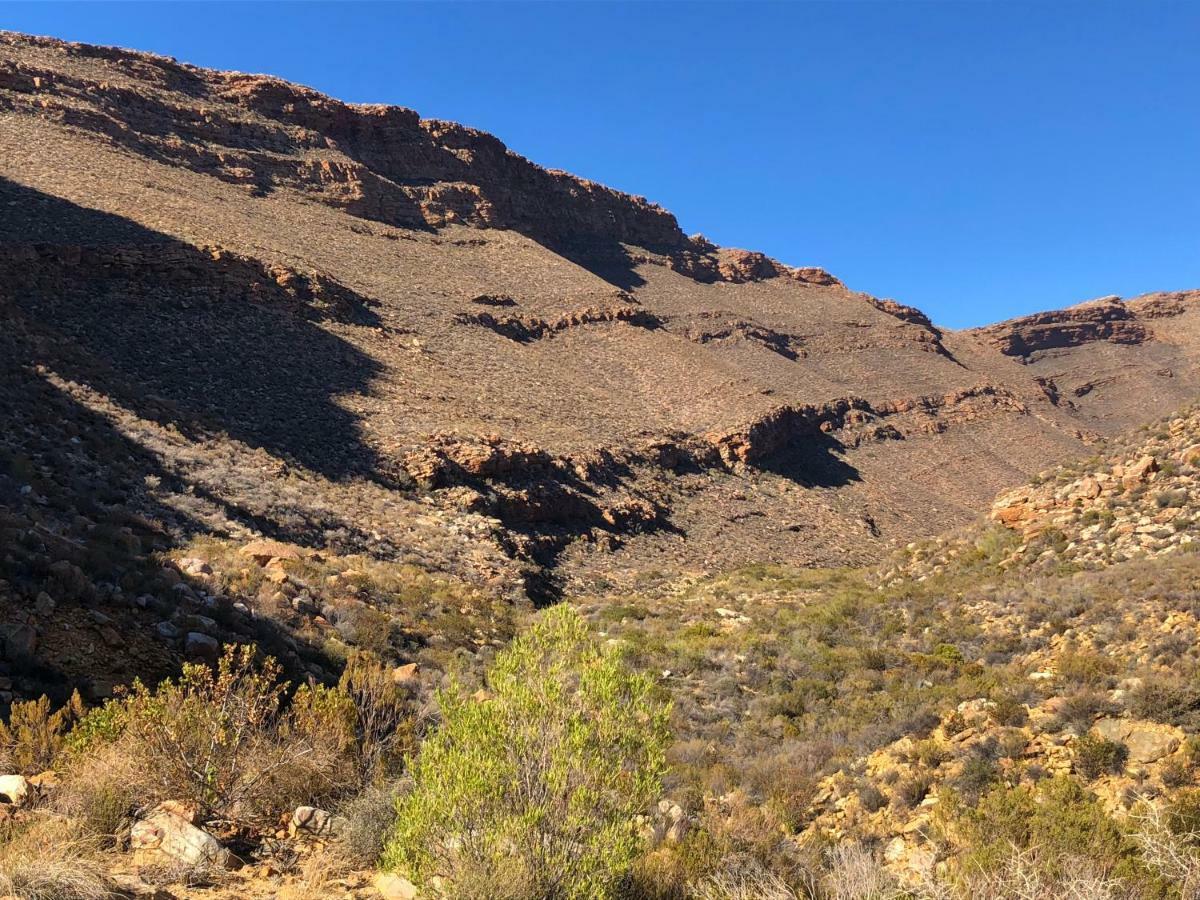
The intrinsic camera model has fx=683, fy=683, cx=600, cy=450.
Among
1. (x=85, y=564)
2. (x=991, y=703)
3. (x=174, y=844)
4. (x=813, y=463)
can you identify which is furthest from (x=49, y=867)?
(x=813, y=463)

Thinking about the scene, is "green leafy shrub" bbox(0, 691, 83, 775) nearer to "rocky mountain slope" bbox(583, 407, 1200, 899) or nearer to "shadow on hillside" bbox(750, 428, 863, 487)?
"rocky mountain slope" bbox(583, 407, 1200, 899)

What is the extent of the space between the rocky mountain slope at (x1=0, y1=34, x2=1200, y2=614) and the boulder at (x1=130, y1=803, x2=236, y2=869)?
9.57m

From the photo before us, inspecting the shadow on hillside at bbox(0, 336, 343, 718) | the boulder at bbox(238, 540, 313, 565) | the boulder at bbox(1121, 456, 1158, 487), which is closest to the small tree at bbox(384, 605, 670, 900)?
the shadow on hillside at bbox(0, 336, 343, 718)

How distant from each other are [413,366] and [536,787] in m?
28.5

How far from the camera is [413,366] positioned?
31.6 metres

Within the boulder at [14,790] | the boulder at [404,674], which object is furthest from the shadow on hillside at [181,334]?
the boulder at [14,790]

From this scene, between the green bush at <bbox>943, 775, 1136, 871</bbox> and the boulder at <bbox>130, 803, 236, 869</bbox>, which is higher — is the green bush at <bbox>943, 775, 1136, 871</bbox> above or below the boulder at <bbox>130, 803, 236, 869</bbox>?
above

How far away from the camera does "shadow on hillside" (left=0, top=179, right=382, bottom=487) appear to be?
2159cm

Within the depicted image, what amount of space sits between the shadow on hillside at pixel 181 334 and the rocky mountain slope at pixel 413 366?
128 mm

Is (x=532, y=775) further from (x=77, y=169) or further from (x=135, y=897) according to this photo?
(x=77, y=169)

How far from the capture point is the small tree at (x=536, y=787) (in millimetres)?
4617

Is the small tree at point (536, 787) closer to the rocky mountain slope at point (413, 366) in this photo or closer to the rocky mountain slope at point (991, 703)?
the rocky mountain slope at point (991, 703)

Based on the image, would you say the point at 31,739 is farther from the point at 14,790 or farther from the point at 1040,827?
the point at 1040,827

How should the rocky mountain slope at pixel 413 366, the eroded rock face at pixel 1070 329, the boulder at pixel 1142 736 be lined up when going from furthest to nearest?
the eroded rock face at pixel 1070 329, the rocky mountain slope at pixel 413 366, the boulder at pixel 1142 736
